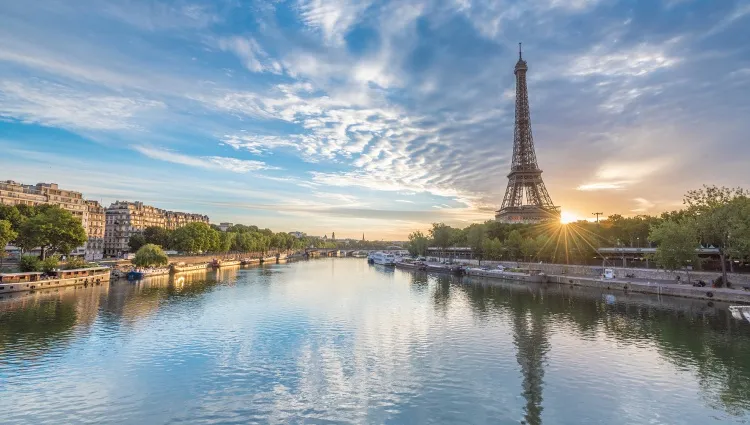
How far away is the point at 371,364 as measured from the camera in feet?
78.7

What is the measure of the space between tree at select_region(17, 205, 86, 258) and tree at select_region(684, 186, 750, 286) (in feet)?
266

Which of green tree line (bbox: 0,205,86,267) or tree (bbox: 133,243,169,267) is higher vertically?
green tree line (bbox: 0,205,86,267)

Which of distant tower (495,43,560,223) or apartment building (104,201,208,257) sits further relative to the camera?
apartment building (104,201,208,257)

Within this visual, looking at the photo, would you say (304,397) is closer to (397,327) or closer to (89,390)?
(89,390)

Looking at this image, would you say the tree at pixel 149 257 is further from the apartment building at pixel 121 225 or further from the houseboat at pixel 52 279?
the apartment building at pixel 121 225

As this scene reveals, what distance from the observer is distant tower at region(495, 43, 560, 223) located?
371ft

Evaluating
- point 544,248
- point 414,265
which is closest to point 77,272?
point 544,248

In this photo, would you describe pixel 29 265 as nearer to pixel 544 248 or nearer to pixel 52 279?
pixel 52 279

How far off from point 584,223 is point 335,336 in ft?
234

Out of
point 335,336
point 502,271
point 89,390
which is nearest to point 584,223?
point 502,271

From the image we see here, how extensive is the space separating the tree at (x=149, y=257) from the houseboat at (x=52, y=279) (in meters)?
11.9

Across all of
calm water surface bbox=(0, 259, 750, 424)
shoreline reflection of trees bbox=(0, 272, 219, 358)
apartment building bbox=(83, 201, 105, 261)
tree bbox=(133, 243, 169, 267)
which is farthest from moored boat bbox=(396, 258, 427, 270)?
apartment building bbox=(83, 201, 105, 261)

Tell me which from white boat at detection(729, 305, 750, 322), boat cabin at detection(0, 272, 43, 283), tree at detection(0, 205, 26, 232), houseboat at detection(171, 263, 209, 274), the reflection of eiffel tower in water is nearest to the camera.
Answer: the reflection of eiffel tower in water

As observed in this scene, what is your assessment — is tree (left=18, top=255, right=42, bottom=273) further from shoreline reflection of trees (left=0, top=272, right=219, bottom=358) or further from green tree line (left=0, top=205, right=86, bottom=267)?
shoreline reflection of trees (left=0, top=272, right=219, bottom=358)
